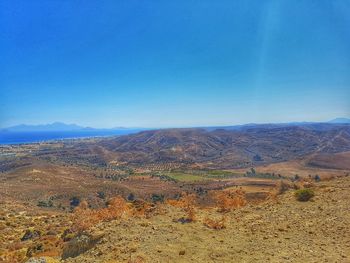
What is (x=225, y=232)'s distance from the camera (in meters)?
15.1

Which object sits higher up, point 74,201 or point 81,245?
point 81,245

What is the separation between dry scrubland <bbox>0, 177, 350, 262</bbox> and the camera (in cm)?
1229

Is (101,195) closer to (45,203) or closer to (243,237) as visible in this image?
(45,203)

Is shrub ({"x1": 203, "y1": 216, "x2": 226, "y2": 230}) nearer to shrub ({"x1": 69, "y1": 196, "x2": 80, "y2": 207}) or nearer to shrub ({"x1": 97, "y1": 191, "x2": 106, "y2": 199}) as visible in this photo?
shrub ({"x1": 69, "y1": 196, "x2": 80, "y2": 207})

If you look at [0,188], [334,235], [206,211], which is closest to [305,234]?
[334,235]

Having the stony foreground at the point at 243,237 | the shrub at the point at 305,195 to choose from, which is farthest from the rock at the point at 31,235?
the shrub at the point at 305,195

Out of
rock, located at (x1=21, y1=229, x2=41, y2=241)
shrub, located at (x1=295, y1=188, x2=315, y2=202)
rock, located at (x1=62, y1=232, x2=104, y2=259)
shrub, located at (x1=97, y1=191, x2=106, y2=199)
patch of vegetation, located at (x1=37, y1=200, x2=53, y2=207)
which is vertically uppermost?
shrub, located at (x1=295, y1=188, x2=315, y2=202)

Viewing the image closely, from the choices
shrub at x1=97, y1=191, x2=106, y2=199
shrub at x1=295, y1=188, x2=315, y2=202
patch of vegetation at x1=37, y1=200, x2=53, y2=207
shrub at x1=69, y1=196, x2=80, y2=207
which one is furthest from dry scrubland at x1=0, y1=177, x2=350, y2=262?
shrub at x1=97, y1=191, x2=106, y2=199

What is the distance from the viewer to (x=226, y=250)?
12773 millimetres

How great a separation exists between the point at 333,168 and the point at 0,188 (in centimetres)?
12307

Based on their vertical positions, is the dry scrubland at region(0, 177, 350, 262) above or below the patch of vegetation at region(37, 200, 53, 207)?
above

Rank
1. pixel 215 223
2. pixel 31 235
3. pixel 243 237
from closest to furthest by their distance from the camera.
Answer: pixel 243 237 → pixel 215 223 → pixel 31 235

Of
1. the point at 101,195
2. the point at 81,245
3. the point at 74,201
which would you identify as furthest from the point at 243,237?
the point at 101,195

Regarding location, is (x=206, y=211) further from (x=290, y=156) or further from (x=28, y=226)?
(x=290, y=156)
